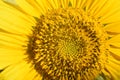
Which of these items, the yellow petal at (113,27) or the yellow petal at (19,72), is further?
the yellow petal at (113,27)

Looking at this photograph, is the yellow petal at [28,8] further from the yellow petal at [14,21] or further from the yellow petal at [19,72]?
the yellow petal at [19,72]

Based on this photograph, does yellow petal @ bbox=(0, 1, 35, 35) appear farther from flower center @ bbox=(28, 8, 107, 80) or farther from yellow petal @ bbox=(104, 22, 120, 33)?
yellow petal @ bbox=(104, 22, 120, 33)

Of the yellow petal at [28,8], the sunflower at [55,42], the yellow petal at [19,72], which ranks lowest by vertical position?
the yellow petal at [19,72]

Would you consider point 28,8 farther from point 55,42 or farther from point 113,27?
point 113,27

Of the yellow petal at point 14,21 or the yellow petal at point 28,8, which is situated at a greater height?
the yellow petal at point 28,8

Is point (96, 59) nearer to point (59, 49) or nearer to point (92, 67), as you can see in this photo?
point (92, 67)

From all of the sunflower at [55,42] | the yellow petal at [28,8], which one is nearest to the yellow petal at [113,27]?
the sunflower at [55,42]

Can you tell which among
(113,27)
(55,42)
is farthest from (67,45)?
(113,27)
